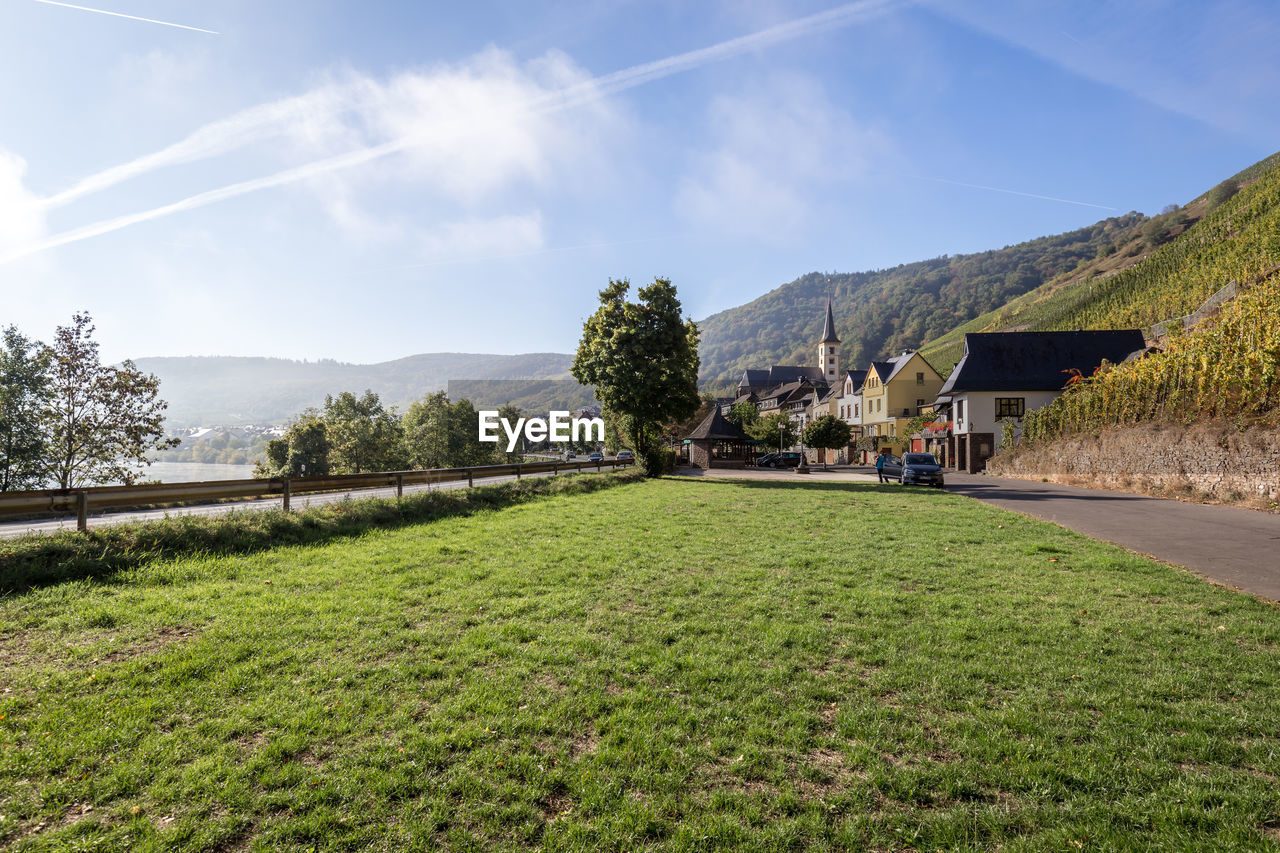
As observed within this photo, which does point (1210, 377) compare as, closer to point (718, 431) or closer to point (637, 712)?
point (637, 712)

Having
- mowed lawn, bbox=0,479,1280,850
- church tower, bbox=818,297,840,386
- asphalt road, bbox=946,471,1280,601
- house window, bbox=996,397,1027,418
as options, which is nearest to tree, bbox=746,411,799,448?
house window, bbox=996,397,1027,418

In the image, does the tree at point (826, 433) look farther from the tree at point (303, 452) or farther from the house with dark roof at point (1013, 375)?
the tree at point (303, 452)

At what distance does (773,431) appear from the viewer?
7494cm

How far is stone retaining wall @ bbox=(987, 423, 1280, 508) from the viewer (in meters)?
15.4

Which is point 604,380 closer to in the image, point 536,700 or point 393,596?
point 393,596

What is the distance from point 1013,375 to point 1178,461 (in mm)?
27189

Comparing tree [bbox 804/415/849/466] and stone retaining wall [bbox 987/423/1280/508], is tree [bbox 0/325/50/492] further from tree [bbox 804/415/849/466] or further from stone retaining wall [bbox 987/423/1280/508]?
tree [bbox 804/415/849/466]

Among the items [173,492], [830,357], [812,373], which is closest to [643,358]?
[173,492]

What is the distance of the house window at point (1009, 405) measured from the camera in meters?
42.1

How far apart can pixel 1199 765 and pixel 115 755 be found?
281 inches

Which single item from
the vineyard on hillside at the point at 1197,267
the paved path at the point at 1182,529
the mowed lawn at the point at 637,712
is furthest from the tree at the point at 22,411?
the vineyard on hillside at the point at 1197,267

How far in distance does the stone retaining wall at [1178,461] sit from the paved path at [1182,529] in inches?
34.6

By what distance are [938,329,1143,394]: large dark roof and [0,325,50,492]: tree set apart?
53606 mm

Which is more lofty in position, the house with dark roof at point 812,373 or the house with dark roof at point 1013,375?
the house with dark roof at point 812,373
